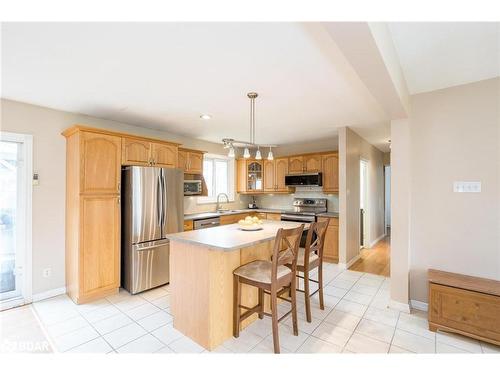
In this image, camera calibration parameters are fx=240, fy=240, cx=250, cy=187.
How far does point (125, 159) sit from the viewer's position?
10.6 ft

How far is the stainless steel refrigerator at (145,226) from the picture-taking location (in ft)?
10.4

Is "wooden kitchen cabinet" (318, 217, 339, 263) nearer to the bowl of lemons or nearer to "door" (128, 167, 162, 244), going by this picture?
the bowl of lemons

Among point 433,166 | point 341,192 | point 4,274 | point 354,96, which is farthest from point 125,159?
point 433,166

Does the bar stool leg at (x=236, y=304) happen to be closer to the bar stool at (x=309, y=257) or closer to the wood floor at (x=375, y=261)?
the bar stool at (x=309, y=257)

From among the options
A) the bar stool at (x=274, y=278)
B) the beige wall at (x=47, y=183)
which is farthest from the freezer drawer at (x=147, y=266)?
the bar stool at (x=274, y=278)

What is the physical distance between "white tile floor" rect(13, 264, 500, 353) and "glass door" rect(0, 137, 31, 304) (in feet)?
1.60

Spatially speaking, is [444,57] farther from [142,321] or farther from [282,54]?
[142,321]

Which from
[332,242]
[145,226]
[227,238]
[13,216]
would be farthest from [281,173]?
[13,216]

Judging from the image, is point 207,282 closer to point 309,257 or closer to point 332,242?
point 309,257

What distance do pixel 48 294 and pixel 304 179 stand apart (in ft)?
14.8

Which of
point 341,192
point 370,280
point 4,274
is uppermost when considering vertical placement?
point 341,192

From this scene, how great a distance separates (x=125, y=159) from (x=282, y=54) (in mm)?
2440

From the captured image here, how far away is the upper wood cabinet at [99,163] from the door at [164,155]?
0.50 metres

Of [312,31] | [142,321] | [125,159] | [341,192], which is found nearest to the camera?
[312,31]
